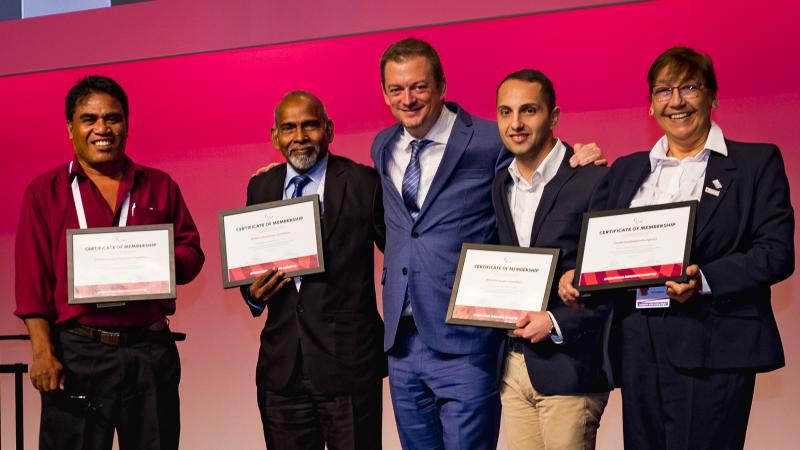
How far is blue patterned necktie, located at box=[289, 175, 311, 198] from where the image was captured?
363 centimetres

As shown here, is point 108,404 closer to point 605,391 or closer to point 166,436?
point 166,436

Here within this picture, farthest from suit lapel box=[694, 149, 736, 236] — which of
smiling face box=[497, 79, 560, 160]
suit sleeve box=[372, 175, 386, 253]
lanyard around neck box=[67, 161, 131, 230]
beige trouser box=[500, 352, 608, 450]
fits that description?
lanyard around neck box=[67, 161, 131, 230]

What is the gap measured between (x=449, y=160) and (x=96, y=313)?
55.7 inches

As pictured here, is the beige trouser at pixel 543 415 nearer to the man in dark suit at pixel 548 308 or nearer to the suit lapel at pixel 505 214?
the man in dark suit at pixel 548 308

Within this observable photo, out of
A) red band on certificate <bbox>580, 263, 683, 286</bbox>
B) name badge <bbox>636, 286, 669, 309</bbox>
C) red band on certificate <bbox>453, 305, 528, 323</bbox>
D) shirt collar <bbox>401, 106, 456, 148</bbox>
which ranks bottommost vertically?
red band on certificate <bbox>453, 305, 528, 323</bbox>

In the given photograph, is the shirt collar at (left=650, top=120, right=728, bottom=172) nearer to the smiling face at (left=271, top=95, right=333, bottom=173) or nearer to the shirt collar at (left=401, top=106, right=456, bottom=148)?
the shirt collar at (left=401, top=106, right=456, bottom=148)

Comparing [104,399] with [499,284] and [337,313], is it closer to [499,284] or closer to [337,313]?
[337,313]

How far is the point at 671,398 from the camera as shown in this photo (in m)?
2.91

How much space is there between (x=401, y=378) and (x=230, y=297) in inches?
91.7

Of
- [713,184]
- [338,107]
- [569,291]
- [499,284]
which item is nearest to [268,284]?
[499,284]

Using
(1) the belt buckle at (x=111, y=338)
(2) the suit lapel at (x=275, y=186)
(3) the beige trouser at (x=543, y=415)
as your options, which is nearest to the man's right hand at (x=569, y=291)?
(3) the beige trouser at (x=543, y=415)

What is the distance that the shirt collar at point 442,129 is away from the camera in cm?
345

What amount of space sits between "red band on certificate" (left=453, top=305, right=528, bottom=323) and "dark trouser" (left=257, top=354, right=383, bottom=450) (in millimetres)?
515

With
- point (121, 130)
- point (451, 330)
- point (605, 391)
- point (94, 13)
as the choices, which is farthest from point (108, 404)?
point (94, 13)
